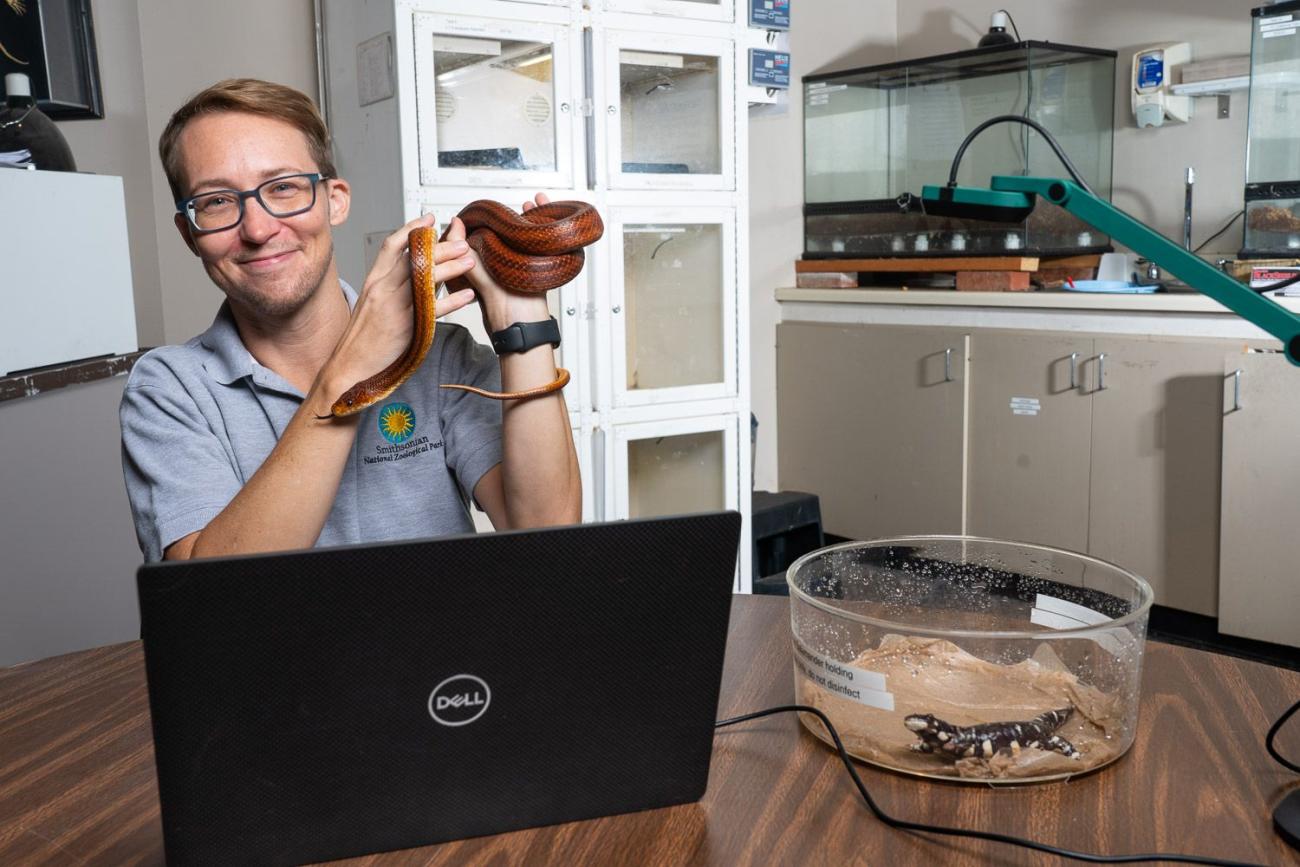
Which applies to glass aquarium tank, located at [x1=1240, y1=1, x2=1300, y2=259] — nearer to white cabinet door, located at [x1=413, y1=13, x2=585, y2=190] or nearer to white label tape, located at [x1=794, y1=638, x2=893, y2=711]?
white cabinet door, located at [x1=413, y1=13, x2=585, y2=190]

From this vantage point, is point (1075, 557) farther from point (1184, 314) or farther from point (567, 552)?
point (1184, 314)

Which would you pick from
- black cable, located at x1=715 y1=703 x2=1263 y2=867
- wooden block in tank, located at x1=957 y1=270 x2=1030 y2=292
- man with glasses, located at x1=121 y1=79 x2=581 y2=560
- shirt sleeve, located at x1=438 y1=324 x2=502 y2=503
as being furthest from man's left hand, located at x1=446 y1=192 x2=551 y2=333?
wooden block in tank, located at x1=957 y1=270 x2=1030 y2=292

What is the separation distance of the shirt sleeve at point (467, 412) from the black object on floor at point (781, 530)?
6.53 ft

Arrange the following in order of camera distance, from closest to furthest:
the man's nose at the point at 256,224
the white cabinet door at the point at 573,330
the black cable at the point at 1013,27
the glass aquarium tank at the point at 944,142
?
Result: the man's nose at the point at 256,224 → the white cabinet door at the point at 573,330 → the glass aquarium tank at the point at 944,142 → the black cable at the point at 1013,27

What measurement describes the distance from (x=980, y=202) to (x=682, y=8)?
7.20ft

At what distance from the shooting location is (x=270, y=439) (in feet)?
4.72

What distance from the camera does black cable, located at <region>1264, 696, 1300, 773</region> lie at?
0.89 m

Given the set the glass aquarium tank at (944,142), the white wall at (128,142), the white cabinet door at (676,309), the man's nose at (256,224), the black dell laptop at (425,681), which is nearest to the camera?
the black dell laptop at (425,681)

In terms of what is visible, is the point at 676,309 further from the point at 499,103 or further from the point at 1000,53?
the point at 1000,53

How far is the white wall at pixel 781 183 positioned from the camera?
174 inches

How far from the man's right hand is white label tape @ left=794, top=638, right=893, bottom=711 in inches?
22.5

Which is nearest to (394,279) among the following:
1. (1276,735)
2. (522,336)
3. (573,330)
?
(522,336)

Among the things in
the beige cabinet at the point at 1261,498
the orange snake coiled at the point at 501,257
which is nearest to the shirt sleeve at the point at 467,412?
the orange snake coiled at the point at 501,257

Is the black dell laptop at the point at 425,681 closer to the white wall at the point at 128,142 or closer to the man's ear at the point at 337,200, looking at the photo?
the man's ear at the point at 337,200
